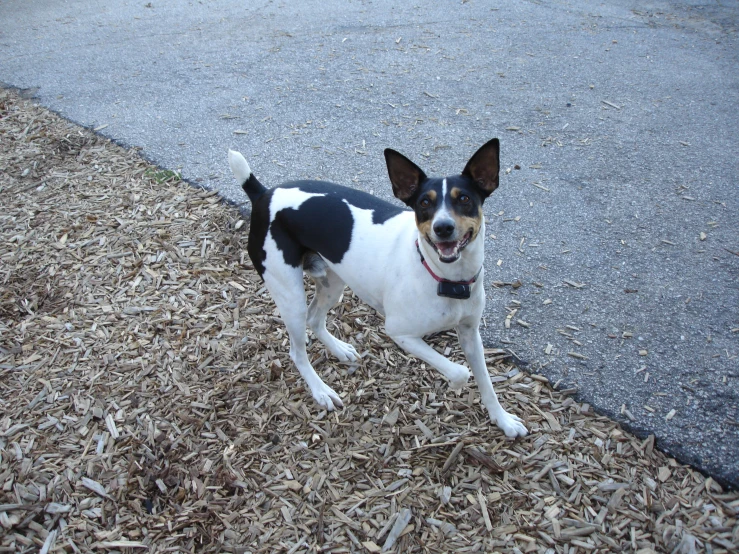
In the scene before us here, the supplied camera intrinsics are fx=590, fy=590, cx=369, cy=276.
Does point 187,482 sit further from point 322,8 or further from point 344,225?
point 322,8

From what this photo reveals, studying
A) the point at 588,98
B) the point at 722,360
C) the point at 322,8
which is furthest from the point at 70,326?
the point at 322,8

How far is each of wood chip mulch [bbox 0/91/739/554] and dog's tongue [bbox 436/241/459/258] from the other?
3.58ft

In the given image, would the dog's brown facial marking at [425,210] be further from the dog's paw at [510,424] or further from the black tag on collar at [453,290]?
the dog's paw at [510,424]

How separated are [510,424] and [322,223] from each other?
4.62 feet


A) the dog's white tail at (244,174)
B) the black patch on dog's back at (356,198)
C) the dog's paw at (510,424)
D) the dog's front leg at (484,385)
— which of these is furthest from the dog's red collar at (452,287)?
the dog's white tail at (244,174)

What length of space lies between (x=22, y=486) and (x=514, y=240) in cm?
340

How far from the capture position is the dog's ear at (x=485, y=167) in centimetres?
260

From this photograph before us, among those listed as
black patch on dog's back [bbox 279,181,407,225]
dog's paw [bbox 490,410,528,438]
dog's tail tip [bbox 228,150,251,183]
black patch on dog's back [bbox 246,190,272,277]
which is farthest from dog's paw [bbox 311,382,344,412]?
dog's tail tip [bbox 228,150,251,183]

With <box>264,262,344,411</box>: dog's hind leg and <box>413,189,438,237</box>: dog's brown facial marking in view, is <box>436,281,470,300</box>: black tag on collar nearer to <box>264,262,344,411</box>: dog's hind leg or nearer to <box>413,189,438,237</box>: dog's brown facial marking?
<box>413,189,438,237</box>: dog's brown facial marking

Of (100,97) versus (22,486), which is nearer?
(22,486)

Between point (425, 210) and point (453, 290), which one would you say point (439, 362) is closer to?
point (453, 290)

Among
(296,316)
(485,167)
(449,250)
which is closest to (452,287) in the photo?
(449,250)

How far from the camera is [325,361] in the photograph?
362cm

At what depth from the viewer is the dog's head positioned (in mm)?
2488
